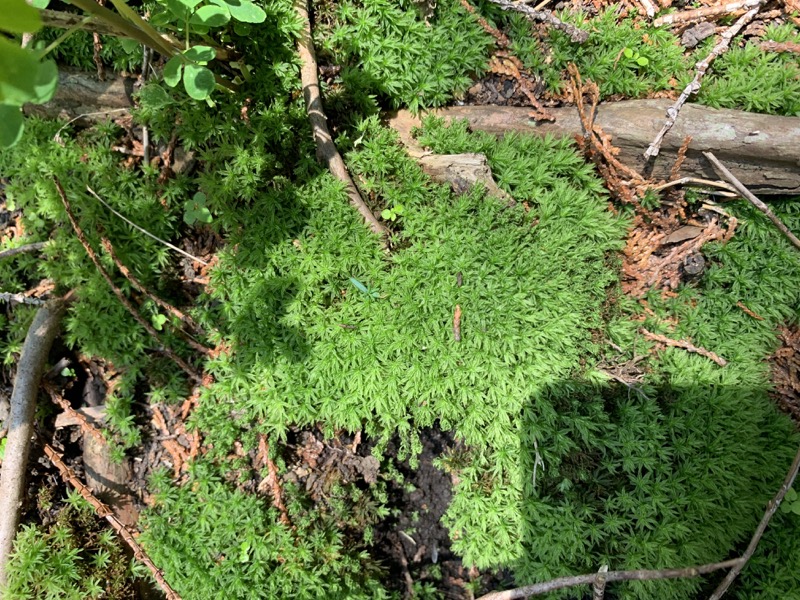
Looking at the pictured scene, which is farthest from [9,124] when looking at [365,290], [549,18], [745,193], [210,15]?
[745,193]

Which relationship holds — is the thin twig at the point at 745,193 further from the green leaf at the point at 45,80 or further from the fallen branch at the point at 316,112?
the green leaf at the point at 45,80

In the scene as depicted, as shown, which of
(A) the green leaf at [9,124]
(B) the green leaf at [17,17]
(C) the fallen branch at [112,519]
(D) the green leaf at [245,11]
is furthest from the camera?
(C) the fallen branch at [112,519]

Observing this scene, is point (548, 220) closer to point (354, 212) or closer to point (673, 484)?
point (354, 212)

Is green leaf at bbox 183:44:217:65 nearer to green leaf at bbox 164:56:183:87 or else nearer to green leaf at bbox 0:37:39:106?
green leaf at bbox 164:56:183:87

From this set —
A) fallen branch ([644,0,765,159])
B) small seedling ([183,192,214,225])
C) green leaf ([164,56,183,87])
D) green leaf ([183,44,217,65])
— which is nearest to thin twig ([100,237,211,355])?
small seedling ([183,192,214,225])

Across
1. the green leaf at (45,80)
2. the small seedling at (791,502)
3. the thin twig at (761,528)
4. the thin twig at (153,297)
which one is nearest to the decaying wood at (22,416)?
the thin twig at (153,297)

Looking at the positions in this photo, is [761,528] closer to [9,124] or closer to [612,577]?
[612,577]
